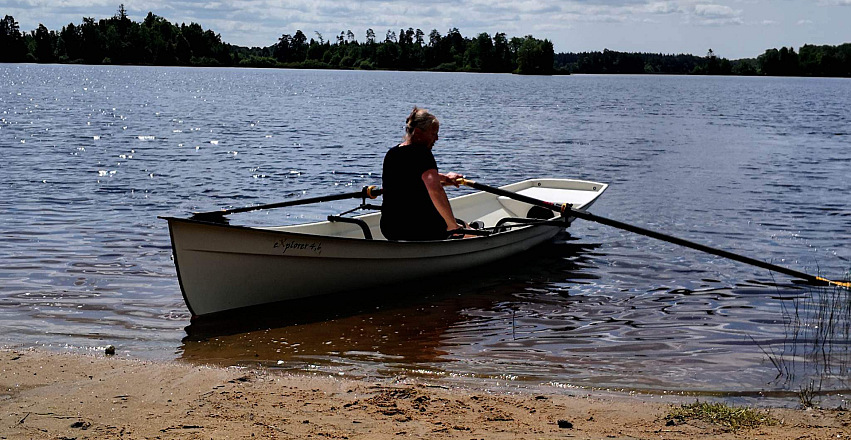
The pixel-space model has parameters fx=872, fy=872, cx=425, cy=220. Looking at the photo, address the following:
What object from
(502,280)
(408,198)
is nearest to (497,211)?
(502,280)

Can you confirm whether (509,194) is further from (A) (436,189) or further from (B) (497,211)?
(B) (497,211)

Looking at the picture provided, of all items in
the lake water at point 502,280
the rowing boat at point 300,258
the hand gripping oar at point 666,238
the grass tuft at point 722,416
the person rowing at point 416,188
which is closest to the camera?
the grass tuft at point 722,416

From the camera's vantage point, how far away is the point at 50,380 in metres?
6.47

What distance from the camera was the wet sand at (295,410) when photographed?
5477 mm

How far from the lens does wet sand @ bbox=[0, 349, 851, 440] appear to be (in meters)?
5.48

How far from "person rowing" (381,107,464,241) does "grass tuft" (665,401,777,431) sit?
4.16 metres

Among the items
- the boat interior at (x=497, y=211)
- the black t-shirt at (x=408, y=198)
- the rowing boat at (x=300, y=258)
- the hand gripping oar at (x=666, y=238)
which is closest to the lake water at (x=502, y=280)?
the rowing boat at (x=300, y=258)

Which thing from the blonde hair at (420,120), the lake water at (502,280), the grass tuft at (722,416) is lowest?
the lake water at (502,280)

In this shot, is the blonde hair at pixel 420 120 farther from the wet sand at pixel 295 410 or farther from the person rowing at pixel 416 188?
the wet sand at pixel 295 410

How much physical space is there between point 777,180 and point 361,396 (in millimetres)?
17589

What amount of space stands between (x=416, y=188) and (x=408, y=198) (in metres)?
0.18

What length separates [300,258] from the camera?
356 inches

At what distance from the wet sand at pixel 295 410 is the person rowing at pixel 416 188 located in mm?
3085

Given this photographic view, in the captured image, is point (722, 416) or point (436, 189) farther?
point (436, 189)
